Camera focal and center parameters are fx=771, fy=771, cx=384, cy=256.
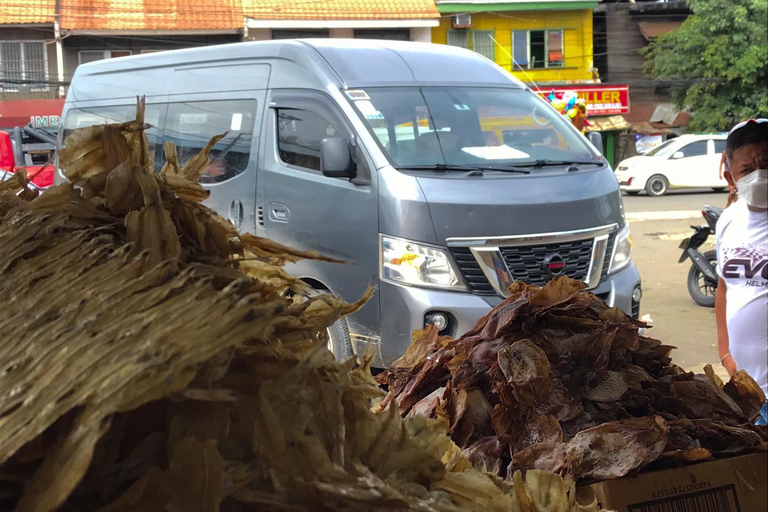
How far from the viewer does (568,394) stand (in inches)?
72.3

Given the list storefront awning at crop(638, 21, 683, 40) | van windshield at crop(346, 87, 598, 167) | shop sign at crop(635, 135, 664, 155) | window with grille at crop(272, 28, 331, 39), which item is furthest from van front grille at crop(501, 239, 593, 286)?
storefront awning at crop(638, 21, 683, 40)

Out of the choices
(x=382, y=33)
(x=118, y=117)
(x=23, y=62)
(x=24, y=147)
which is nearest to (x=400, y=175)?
(x=118, y=117)

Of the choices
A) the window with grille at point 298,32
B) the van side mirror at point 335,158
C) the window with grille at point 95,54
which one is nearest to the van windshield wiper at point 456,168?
the van side mirror at point 335,158

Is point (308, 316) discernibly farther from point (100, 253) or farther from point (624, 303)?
point (624, 303)

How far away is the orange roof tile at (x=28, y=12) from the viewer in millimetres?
22172

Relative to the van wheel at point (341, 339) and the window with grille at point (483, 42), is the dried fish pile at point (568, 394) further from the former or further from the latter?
the window with grille at point (483, 42)

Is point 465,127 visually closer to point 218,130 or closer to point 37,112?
point 218,130

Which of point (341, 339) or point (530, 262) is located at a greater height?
point (530, 262)

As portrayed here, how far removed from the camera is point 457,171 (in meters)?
4.77

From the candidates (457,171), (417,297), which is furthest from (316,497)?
(457,171)

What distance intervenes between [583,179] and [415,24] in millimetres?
21835

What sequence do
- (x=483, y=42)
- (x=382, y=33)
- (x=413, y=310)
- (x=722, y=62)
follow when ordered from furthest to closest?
(x=483, y=42), (x=722, y=62), (x=382, y=33), (x=413, y=310)

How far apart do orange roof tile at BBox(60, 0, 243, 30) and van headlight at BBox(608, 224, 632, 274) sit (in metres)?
21.1

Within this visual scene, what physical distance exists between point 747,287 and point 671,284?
6800mm
